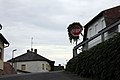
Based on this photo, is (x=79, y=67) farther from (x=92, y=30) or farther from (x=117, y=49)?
(x=92, y=30)

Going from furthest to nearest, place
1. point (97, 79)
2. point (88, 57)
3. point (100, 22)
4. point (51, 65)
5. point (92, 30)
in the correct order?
point (51, 65) < point (92, 30) < point (100, 22) < point (88, 57) < point (97, 79)

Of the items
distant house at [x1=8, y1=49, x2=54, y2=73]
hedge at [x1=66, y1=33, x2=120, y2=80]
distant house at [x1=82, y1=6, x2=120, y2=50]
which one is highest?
distant house at [x1=82, y1=6, x2=120, y2=50]

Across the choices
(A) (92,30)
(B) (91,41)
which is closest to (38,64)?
(A) (92,30)

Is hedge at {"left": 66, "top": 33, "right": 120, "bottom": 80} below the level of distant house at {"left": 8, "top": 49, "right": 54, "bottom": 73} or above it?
below

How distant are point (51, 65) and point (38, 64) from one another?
737 centimetres

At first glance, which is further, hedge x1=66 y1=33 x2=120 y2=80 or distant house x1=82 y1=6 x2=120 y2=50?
distant house x1=82 y1=6 x2=120 y2=50

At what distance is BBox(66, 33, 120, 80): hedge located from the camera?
10.9 m

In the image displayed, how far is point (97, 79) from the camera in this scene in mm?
12727

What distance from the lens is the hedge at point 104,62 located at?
35.8ft

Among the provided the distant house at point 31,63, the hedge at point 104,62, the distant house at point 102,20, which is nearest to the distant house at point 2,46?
the distant house at point 102,20

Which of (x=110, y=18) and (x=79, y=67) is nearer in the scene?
(x=79, y=67)

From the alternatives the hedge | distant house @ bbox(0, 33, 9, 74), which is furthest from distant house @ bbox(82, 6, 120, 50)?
the hedge

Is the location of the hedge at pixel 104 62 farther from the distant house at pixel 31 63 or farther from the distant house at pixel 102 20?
the distant house at pixel 31 63

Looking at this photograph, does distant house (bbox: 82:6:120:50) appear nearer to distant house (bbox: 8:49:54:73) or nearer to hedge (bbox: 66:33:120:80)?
hedge (bbox: 66:33:120:80)
